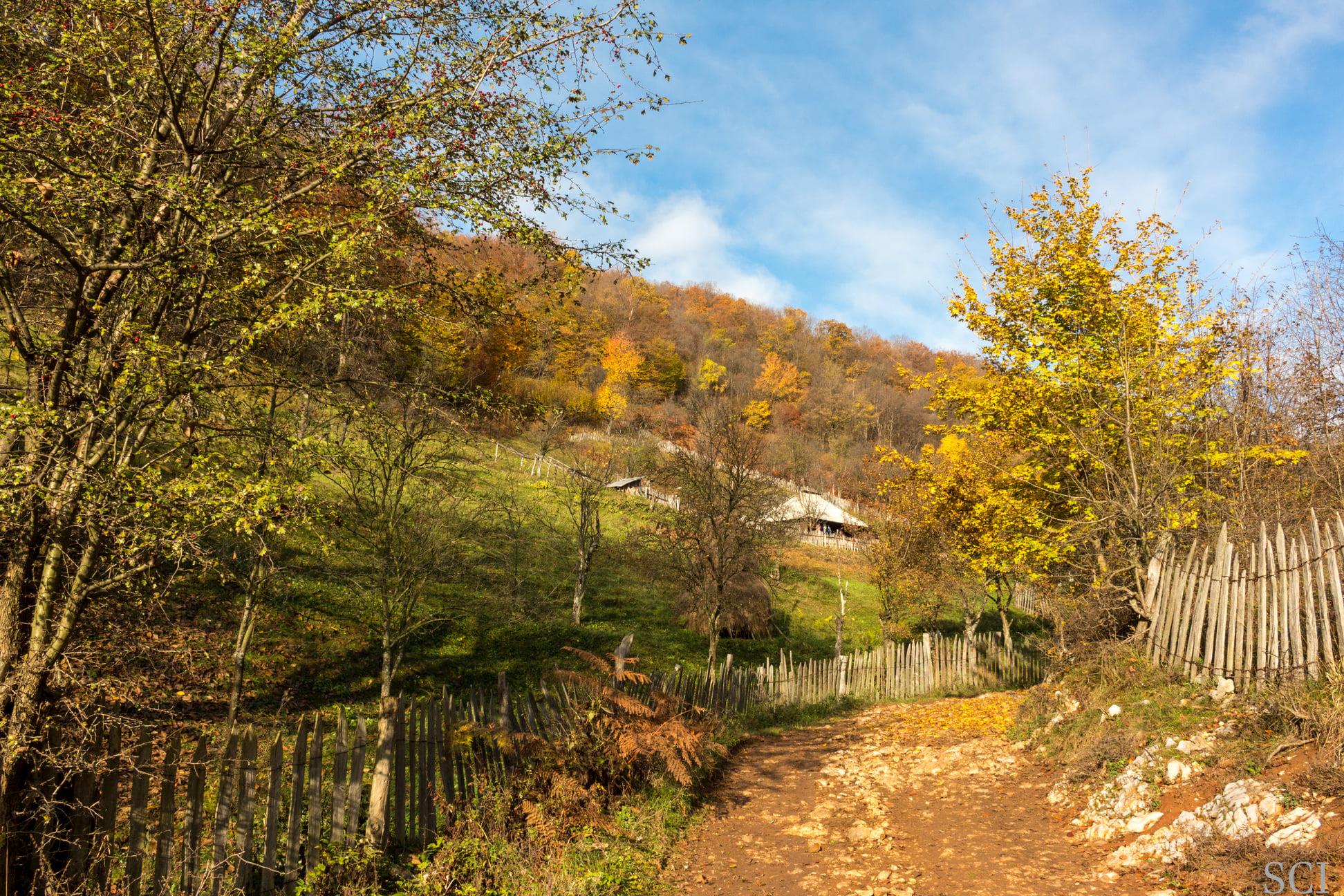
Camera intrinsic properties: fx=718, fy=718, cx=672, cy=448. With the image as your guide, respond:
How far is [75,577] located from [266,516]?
4.29 ft

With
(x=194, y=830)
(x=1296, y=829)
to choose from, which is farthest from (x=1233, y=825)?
(x=194, y=830)

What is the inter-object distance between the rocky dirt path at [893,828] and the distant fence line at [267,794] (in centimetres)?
177

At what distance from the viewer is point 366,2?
5.19 meters

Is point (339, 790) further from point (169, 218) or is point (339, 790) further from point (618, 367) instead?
point (618, 367)

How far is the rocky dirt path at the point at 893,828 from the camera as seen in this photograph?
5398 millimetres

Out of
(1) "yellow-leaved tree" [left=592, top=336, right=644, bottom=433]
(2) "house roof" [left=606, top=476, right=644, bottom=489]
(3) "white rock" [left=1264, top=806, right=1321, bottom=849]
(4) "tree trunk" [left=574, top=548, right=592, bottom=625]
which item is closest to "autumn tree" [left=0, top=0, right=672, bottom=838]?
(3) "white rock" [left=1264, top=806, right=1321, bottom=849]

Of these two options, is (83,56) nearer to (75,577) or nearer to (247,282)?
(247,282)

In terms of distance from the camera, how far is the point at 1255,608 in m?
6.88

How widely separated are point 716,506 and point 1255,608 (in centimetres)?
880

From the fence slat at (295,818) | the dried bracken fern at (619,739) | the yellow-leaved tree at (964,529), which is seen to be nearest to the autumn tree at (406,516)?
the dried bracken fern at (619,739)

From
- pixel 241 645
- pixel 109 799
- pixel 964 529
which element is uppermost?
pixel 964 529

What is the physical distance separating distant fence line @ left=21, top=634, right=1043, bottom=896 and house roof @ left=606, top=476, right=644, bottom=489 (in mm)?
16465

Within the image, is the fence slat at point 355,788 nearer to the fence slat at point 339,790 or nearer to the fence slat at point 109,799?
the fence slat at point 339,790

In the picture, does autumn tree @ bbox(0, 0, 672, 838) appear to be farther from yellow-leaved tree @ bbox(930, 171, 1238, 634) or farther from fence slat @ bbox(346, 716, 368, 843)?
yellow-leaved tree @ bbox(930, 171, 1238, 634)
